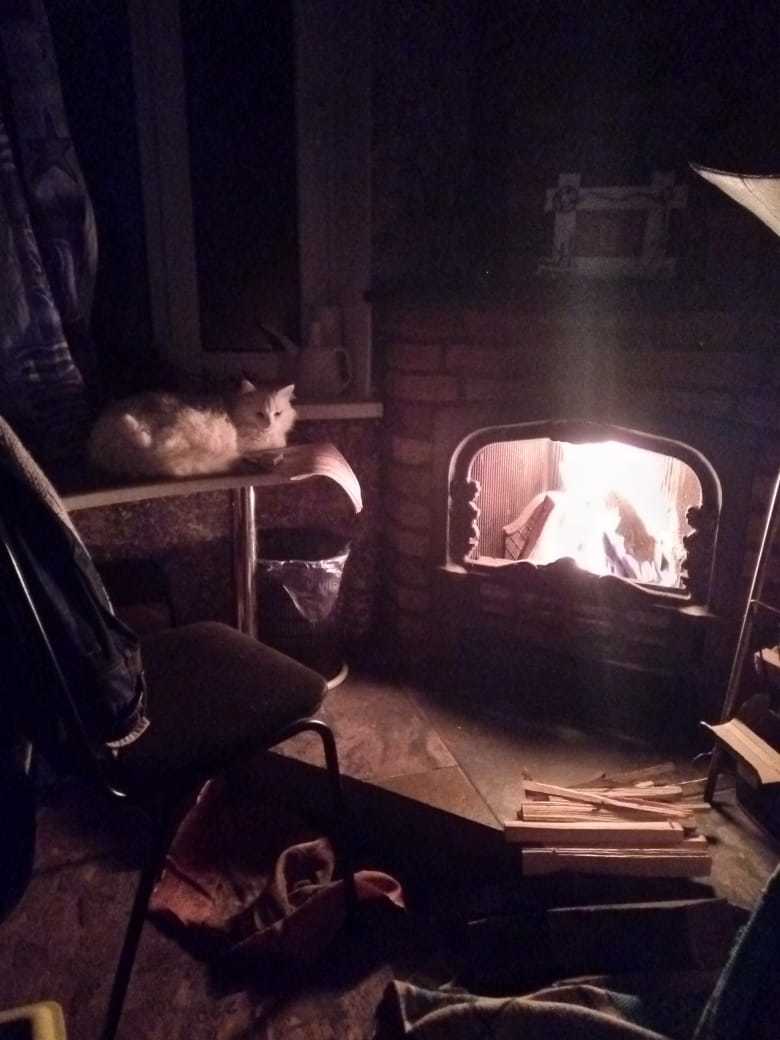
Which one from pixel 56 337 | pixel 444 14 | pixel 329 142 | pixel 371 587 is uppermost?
pixel 444 14

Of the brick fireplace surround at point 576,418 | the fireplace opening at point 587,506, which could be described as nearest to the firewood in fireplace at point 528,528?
the fireplace opening at point 587,506

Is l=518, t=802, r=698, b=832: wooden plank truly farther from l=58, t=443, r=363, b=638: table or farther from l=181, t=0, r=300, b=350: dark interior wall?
l=181, t=0, r=300, b=350: dark interior wall

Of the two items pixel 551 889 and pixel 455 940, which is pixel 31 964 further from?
pixel 551 889

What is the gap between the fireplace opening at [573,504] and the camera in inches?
80.7

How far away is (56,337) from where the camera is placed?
1.81 m

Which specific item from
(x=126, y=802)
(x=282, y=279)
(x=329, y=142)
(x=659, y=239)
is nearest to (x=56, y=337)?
(x=282, y=279)

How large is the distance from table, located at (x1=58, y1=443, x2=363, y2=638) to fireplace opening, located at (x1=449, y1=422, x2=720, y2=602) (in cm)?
40

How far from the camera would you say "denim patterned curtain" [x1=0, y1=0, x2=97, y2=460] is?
1.70 metres

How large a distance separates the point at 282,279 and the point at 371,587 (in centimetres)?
94

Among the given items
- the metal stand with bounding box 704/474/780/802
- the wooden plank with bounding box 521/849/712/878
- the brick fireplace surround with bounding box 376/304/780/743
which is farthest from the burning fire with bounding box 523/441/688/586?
the wooden plank with bounding box 521/849/712/878

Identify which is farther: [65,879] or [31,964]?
[65,879]

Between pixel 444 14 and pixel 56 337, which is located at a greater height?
pixel 444 14

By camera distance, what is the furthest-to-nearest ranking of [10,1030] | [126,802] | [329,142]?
[329,142] → [126,802] → [10,1030]

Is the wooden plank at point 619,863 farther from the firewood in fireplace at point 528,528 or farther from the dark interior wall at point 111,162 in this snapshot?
the dark interior wall at point 111,162
